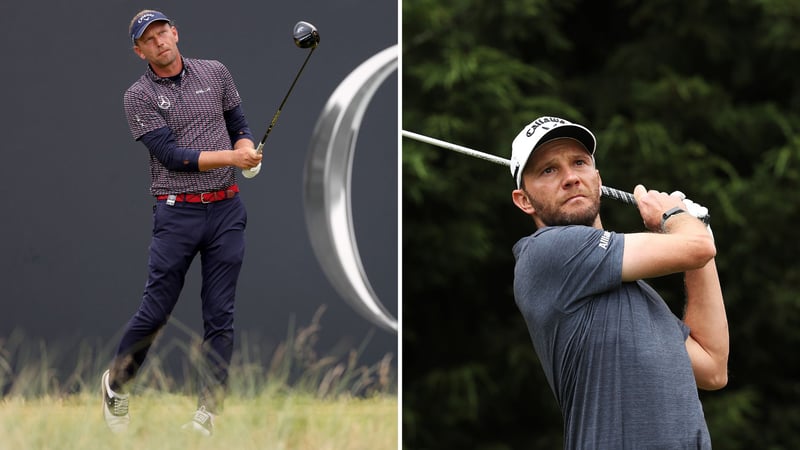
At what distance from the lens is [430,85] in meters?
5.45

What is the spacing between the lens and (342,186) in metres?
2.81

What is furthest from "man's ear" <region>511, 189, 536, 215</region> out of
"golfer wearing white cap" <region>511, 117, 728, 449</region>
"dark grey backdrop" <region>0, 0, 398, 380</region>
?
"dark grey backdrop" <region>0, 0, 398, 380</region>

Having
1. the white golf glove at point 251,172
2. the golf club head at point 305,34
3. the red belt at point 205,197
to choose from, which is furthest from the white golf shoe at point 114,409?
the golf club head at point 305,34

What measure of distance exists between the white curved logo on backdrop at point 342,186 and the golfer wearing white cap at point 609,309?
29.9 inches

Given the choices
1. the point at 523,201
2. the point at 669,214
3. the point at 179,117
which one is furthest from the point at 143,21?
the point at 669,214

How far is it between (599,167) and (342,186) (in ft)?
10.7

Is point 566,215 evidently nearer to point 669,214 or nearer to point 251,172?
point 669,214

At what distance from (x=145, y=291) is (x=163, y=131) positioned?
338 millimetres

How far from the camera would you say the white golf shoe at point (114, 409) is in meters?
2.48

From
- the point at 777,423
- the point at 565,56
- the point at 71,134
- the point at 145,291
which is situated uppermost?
the point at 565,56

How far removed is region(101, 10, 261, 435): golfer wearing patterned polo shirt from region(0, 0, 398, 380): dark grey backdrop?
3cm

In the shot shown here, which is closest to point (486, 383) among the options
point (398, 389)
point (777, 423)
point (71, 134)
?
point (777, 423)

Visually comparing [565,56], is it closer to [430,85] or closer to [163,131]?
[430,85]

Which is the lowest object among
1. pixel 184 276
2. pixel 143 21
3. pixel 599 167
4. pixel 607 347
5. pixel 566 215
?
pixel 607 347
